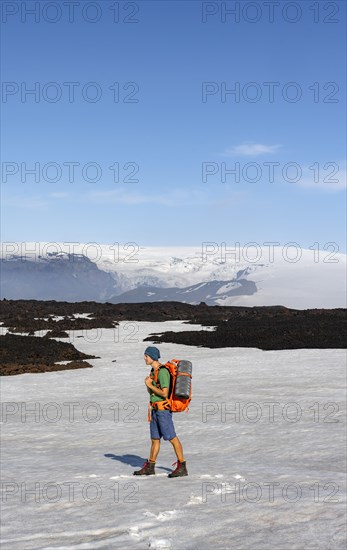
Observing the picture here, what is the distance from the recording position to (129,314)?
64875 mm

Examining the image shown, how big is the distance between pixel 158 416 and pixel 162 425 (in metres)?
0.17

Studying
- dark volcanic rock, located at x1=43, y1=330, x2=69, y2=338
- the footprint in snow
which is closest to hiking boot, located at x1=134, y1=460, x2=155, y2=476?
the footprint in snow

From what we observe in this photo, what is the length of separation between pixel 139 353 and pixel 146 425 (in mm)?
17208

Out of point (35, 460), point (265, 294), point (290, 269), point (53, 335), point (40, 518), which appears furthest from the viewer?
point (290, 269)

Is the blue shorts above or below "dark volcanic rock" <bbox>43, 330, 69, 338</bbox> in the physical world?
below

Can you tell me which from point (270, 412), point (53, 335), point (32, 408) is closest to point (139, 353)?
point (53, 335)

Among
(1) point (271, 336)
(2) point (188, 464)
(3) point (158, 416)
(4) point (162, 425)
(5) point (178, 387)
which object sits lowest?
(2) point (188, 464)

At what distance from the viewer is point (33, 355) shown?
→ 3136cm

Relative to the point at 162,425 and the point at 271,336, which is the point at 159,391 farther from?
the point at 271,336

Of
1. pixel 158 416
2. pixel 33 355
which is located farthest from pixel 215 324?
pixel 158 416

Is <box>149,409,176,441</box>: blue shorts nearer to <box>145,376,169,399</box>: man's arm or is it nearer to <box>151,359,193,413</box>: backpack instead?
<box>151,359,193,413</box>: backpack

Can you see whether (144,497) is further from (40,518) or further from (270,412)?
(270,412)

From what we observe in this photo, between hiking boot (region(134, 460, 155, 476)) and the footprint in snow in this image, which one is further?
hiking boot (region(134, 460, 155, 476))

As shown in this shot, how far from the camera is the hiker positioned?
10742mm
